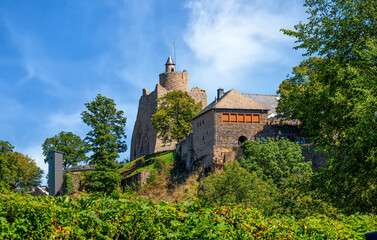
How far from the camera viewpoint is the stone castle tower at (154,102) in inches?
2704

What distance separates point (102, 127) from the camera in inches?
1838

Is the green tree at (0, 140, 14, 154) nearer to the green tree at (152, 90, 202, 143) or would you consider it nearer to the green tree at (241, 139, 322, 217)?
the green tree at (152, 90, 202, 143)

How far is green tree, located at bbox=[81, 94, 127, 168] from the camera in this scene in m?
45.2

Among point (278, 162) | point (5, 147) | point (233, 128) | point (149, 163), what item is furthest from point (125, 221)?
point (5, 147)

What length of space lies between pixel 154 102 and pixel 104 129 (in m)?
25.6

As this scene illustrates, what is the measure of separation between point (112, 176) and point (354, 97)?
31.9 meters

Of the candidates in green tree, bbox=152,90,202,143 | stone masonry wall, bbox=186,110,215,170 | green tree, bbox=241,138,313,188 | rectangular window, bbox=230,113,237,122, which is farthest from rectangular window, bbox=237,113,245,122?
green tree, bbox=152,90,202,143

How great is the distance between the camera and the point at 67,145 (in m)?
70.1

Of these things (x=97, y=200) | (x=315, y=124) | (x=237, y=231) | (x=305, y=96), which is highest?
(x=305, y=96)

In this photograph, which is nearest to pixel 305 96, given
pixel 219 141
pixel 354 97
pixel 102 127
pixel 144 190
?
pixel 354 97

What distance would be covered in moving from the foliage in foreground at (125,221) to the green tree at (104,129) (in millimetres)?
38633

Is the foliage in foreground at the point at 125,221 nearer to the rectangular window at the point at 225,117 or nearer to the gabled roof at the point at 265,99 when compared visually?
the rectangular window at the point at 225,117

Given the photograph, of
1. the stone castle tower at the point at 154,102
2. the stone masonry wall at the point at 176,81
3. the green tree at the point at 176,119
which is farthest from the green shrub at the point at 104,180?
the stone masonry wall at the point at 176,81

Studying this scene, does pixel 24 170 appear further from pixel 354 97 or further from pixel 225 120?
pixel 354 97
